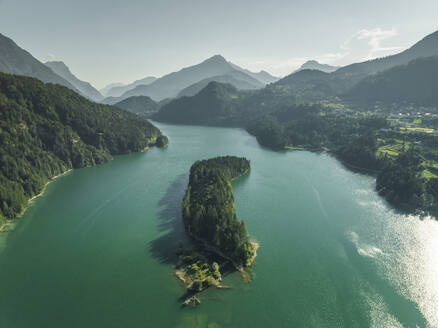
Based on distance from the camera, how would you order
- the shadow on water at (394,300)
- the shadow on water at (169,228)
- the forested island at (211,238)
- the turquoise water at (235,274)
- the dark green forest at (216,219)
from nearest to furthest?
the shadow on water at (394,300) < the turquoise water at (235,274) < the forested island at (211,238) < the dark green forest at (216,219) < the shadow on water at (169,228)

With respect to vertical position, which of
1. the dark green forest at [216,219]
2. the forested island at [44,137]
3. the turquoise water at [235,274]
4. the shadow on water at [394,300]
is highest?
the forested island at [44,137]

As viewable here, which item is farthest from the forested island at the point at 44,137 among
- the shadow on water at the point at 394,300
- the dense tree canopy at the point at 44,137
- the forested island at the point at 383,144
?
the forested island at the point at 383,144

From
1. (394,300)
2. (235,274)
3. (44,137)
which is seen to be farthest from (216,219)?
(44,137)

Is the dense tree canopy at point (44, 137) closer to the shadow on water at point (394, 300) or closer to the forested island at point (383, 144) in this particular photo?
the shadow on water at point (394, 300)

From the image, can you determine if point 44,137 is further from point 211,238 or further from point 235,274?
point 235,274

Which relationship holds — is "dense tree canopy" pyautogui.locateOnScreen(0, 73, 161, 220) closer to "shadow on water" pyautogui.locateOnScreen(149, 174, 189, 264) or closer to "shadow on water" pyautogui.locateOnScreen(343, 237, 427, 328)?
"shadow on water" pyautogui.locateOnScreen(149, 174, 189, 264)

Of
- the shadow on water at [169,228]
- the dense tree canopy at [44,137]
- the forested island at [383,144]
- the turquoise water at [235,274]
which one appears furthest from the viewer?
the forested island at [383,144]

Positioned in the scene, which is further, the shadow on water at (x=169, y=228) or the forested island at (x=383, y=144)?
the forested island at (x=383, y=144)
